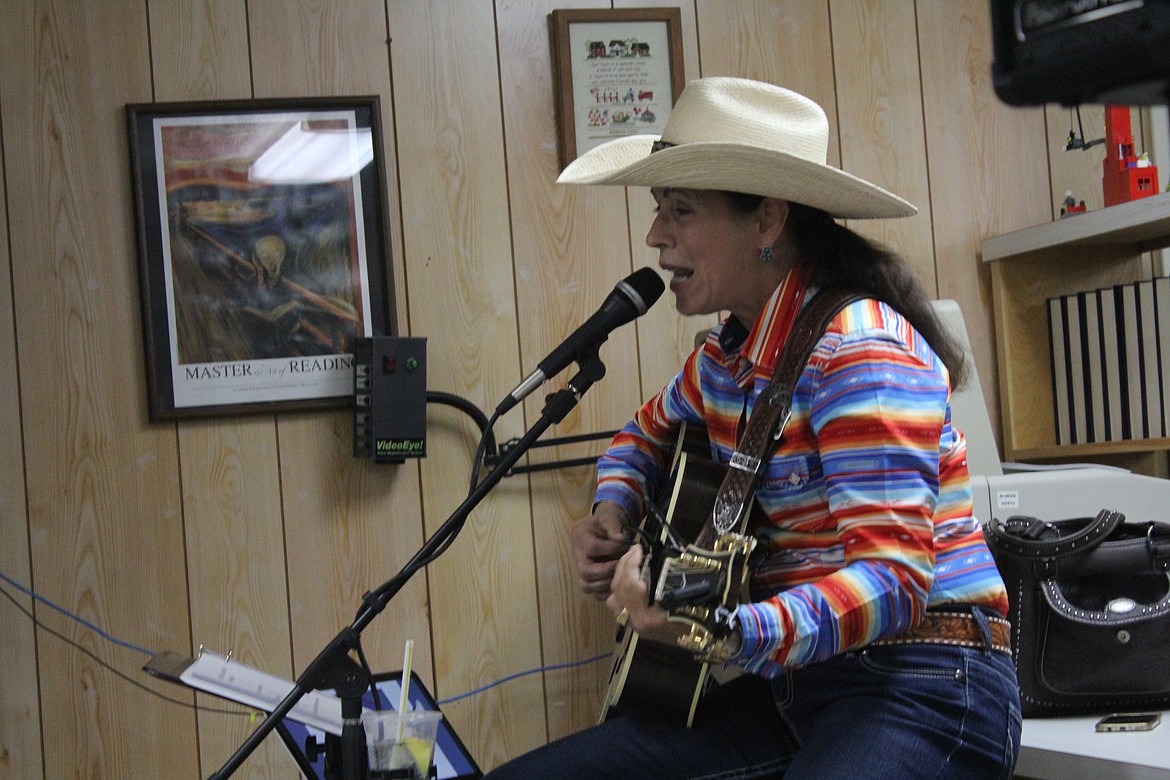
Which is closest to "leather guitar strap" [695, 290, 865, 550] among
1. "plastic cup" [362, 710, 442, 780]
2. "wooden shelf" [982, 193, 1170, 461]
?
A: "plastic cup" [362, 710, 442, 780]

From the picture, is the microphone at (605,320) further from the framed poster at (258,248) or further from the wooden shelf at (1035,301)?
the wooden shelf at (1035,301)

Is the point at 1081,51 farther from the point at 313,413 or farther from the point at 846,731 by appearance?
the point at 313,413

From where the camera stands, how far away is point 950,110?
249 cm

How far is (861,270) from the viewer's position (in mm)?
1474

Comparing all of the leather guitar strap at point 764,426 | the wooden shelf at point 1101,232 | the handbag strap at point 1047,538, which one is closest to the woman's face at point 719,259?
the leather guitar strap at point 764,426

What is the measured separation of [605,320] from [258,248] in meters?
A: 0.92

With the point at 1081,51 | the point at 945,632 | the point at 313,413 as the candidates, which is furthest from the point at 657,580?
the point at 313,413

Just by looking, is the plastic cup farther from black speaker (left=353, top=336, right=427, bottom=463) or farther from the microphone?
black speaker (left=353, top=336, right=427, bottom=463)

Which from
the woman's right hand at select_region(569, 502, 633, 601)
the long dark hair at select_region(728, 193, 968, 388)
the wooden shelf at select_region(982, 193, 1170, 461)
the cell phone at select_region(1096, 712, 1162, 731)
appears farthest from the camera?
the wooden shelf at select_region(982, 193, 1170, 461)

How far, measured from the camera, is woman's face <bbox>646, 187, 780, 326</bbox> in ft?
5.09

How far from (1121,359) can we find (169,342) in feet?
6.05

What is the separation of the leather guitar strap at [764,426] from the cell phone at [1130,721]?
758mm

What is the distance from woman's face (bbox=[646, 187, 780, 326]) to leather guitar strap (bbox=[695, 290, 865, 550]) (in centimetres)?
16

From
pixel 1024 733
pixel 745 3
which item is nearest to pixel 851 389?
pixel 1024 733
